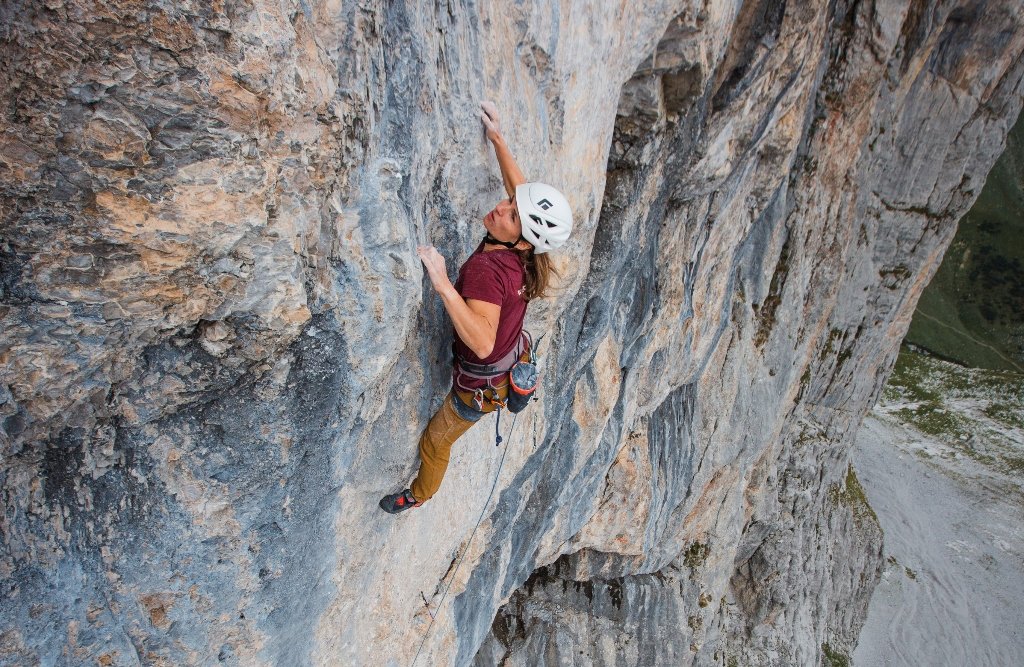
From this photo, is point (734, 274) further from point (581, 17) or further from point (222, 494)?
point (222, 494)

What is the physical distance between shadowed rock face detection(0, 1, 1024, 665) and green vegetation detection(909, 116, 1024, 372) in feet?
184

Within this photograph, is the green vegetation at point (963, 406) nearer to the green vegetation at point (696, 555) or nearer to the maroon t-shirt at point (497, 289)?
the green vegetation at point (696, 555)

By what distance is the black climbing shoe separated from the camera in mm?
5445

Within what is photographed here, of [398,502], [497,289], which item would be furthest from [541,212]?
[398,502]

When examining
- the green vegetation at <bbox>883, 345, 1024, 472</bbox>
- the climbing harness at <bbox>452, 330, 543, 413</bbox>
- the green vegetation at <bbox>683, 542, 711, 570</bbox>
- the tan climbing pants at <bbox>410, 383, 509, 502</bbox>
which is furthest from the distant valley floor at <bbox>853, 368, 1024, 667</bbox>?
the climbing harness at <bbox>452, 330, 543, 413</bbox>

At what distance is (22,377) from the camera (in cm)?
288

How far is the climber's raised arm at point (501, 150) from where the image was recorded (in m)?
4.92

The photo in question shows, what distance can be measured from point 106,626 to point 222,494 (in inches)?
43.5

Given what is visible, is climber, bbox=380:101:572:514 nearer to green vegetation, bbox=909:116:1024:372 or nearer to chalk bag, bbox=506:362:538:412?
chalk bag, bbox=506:362:538:412

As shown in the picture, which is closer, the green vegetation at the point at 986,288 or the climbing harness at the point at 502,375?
the climbing harness at the point at 502,375

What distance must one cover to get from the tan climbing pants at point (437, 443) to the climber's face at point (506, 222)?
1356 mm

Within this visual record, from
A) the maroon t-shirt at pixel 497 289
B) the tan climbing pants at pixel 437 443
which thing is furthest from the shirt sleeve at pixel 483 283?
the tan climbing pants at pixel 437 443

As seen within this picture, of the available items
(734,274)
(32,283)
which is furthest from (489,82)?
(734,274)

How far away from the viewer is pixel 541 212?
462 cm
